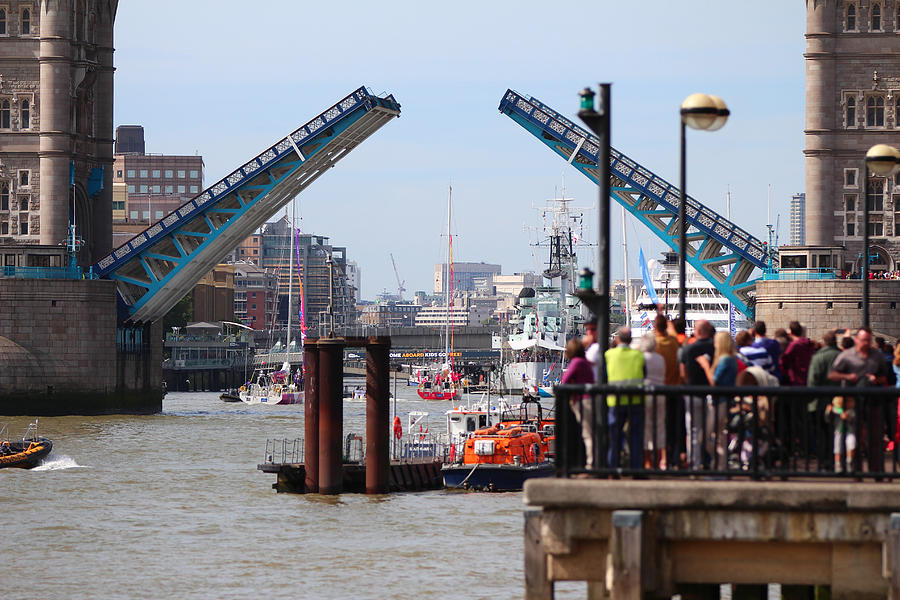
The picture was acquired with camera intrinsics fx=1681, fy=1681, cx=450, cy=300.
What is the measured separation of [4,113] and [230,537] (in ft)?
111

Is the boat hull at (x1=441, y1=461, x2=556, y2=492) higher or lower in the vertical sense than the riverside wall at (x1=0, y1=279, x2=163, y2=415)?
lower

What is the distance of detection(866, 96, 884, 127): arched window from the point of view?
2052 inches

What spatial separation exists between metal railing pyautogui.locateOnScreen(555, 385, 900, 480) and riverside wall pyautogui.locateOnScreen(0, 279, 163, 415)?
149 feet

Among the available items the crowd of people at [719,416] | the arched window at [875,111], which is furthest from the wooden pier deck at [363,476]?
the arched window at [875,111]

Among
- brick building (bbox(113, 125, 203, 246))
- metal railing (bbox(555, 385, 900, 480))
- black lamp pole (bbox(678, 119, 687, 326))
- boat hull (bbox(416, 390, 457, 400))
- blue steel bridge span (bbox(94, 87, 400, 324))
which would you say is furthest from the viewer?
brick building (bbox(113, 125, 203, 246))

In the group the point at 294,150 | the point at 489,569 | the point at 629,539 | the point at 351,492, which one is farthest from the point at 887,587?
the point at 294,150

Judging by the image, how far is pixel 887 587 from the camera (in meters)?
10.7

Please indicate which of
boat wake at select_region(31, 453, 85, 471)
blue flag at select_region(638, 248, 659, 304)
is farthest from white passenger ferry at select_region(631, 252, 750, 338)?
boat wake at select_region(31, 453, 85, 471)

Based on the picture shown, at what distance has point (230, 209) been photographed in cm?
5303

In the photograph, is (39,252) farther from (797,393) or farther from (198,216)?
(797,393)

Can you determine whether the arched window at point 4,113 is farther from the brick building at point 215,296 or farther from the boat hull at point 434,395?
the brick building at point 215,296

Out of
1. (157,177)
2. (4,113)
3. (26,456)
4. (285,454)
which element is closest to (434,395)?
(4,113)

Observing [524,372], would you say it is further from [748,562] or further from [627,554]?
[627,554]

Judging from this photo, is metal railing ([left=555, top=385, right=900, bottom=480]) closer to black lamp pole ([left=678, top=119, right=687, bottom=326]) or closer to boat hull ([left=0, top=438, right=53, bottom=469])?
black lamp pole ([left=678, top=119, right=687, bottom=326])
